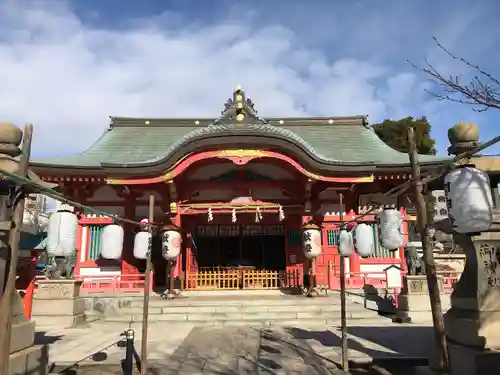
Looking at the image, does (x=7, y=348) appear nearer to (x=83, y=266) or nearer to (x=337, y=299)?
(x=337, y=299)

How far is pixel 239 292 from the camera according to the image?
14.6 m

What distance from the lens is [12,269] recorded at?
4.26 m

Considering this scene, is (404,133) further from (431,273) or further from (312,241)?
(431,273)

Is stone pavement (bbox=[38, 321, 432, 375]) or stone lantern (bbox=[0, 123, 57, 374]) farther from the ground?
stone lantern (bbox=[0, 123, 57, 374])

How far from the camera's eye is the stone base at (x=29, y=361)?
4898mm

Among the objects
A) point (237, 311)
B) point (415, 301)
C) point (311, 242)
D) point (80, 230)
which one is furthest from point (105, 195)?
point (415, 301)

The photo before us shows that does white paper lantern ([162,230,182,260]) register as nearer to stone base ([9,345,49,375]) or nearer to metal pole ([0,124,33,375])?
stone base ([9,345,49,375])

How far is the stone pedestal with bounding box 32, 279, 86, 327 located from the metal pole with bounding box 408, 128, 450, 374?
9.76 metres

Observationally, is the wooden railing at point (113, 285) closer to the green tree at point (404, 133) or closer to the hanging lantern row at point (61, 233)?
the hanging lantern row at point (61, 233)

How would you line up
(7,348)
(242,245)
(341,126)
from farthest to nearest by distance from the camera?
(341,126)
(242,245)
(7,348)

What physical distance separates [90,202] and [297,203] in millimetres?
8366

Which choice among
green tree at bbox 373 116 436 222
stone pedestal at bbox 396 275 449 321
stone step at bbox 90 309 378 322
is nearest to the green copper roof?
stone pedestal at bbox 396 275 449 321

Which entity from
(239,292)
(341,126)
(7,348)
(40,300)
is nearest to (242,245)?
(239,292)

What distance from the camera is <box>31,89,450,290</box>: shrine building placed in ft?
46.1
